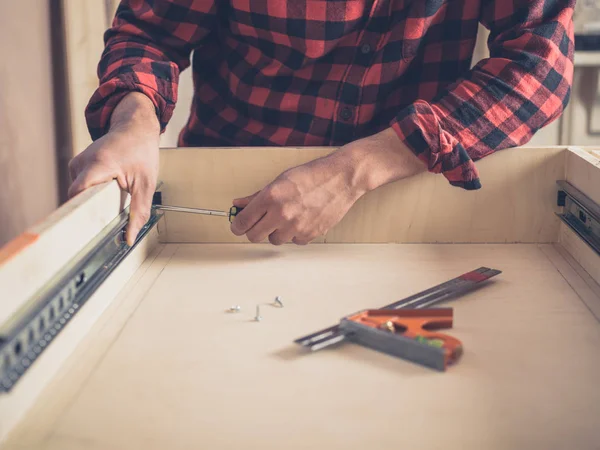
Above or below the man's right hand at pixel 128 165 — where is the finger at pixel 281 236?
below

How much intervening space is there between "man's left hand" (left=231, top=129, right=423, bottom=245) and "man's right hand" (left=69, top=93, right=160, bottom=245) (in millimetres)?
129

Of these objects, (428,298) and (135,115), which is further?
(135,115)

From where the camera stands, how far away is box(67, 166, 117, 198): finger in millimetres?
795

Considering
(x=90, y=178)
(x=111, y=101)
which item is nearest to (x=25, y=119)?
(x=111, y=101)

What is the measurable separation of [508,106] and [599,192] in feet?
0.75

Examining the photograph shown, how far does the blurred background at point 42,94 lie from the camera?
5.34 feet

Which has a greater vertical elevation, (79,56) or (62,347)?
(79,56)

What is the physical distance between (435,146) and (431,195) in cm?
9

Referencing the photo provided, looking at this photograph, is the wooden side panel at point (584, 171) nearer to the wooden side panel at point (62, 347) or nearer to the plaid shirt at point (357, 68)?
the plaid shirt at point (357, 68)

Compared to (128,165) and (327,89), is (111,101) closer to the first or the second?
(128,165)

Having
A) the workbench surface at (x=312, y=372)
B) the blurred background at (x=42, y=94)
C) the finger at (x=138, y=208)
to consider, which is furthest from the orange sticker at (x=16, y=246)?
the blurred background at (x=42, y=94)

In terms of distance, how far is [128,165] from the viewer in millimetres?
864

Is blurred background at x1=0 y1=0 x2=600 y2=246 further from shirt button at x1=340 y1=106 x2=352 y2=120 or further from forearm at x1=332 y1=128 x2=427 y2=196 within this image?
forearm at x1=332 y1=128 x2=427 y2=196

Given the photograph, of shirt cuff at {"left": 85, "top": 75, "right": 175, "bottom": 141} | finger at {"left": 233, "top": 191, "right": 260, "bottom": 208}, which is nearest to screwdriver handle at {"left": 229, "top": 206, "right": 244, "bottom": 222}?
finger at {"left": 233, "top": 191, "right": 260, "bottom": 208}
